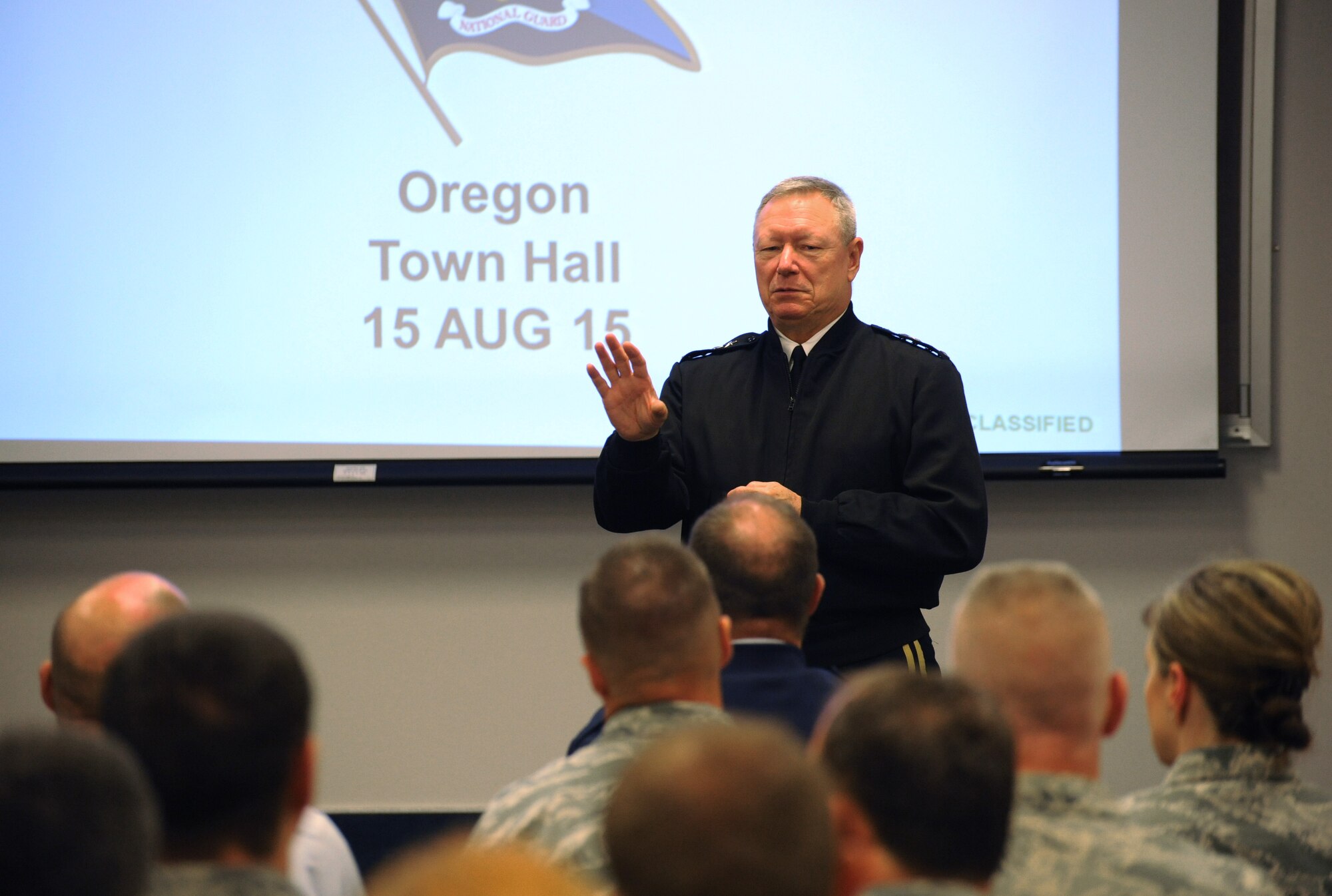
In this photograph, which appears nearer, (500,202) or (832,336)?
(832,336)

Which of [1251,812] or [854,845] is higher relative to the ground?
[854,845]

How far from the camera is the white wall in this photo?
390cm

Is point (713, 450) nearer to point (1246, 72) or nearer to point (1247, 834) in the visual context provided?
point (1247, 834)

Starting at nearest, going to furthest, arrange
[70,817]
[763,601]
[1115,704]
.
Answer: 1. [70,817]
2. [1115,704]
3. [763,601]

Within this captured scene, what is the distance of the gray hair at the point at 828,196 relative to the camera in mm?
2564

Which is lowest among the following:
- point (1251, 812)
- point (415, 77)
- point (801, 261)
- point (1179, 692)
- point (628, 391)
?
point (1251, 812)

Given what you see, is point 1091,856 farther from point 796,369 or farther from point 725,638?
point 796,369

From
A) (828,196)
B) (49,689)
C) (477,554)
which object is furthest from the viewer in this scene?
(477,554)

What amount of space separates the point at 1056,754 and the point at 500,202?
2.79 m

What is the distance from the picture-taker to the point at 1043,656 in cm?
136

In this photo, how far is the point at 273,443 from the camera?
12.3 ft

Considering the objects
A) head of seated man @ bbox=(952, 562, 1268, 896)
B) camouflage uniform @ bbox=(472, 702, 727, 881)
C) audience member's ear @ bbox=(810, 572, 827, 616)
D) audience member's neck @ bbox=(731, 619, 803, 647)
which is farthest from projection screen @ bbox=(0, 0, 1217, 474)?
head of seated man @ bbox=(952, 562, 1268, 896)

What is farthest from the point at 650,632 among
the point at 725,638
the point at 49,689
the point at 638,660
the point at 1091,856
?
the point at 49,689

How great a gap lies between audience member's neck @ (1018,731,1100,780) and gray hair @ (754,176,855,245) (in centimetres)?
140
